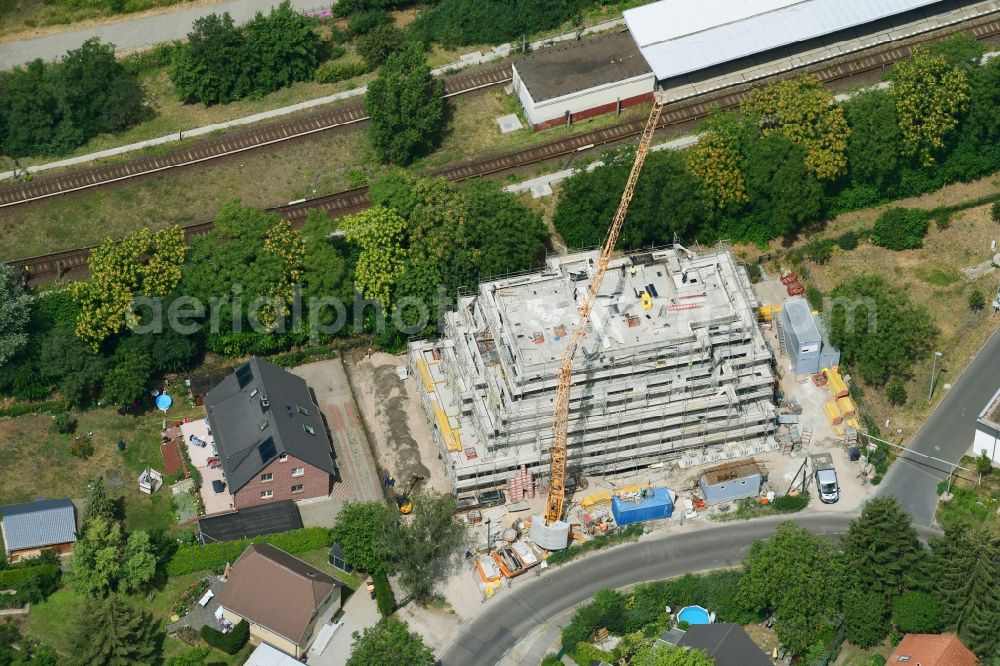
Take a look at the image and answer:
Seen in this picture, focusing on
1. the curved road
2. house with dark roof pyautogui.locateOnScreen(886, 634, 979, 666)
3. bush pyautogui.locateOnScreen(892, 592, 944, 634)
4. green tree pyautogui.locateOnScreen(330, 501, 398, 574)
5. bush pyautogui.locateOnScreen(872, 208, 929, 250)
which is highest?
bush pyautogui.locateOnScreen(872, 208, 929, 250)

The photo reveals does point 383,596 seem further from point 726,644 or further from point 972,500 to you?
point 972,500

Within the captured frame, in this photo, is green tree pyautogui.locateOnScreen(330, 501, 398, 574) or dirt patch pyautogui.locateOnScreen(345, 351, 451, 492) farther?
dirt patch pyautogui.locateOnScreen(345, 351, 451, 492)

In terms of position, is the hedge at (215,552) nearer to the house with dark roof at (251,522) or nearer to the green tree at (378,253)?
the house with dark roof at (251,522)

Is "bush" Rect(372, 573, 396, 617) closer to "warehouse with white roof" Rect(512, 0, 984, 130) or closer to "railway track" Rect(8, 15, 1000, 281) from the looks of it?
"railway track" Rect(8, 15, 1000, 281)

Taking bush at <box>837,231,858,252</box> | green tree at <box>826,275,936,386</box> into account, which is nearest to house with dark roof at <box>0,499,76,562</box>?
green tree at <box>826,275,936,386</box>

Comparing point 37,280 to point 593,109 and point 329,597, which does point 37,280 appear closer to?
point 329,597

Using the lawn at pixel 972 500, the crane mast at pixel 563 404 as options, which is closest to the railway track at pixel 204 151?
the crane mast at pixel 563 404
